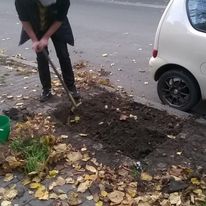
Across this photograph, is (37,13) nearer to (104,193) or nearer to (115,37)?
(104,193)

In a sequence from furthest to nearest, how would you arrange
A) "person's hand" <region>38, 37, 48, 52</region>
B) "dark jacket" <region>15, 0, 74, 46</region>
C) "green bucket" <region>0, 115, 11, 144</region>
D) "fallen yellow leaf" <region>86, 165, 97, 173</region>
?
"person's hand" <region>38, 37, 48, 52</region> < "dark jacket" <region>15, 0, 74, 46</region> < "green bucket" <region>0, 115, 11, 144</region> < "fallen yellow leaf" <region>86, 165, 97, 173</region>

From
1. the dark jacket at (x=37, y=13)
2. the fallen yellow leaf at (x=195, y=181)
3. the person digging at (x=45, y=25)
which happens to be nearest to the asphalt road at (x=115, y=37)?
the person digging at (x=45, y=25)

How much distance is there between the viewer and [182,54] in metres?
4.86

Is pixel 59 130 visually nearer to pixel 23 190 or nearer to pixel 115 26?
pixel 23 190

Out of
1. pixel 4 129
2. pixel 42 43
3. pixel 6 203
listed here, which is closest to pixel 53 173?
pixel 6 203

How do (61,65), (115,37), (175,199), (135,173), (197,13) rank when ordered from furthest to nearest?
(115,37), (61,65), (197,13), (135,173), (175,199)

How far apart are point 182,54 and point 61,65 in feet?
5.31

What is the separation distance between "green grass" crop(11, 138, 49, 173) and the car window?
2284 mm

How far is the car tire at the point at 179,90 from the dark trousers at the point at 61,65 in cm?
123

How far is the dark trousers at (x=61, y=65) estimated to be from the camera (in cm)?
519

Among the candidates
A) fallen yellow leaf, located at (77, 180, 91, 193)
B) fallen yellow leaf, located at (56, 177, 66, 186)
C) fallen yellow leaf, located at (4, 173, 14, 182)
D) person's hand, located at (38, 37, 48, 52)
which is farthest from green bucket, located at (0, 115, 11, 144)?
fallen yellow leaf, located at (77, 180, 91, 193)

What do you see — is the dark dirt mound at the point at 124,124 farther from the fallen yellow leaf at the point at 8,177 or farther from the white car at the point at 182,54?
the fallen yellow leaf at the point at 8,177

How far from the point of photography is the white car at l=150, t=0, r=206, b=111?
4703 mm

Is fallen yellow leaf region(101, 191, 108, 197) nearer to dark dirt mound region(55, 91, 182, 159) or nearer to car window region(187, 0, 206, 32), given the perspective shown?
dark dirt mound region(55, 91, 182, 159)
